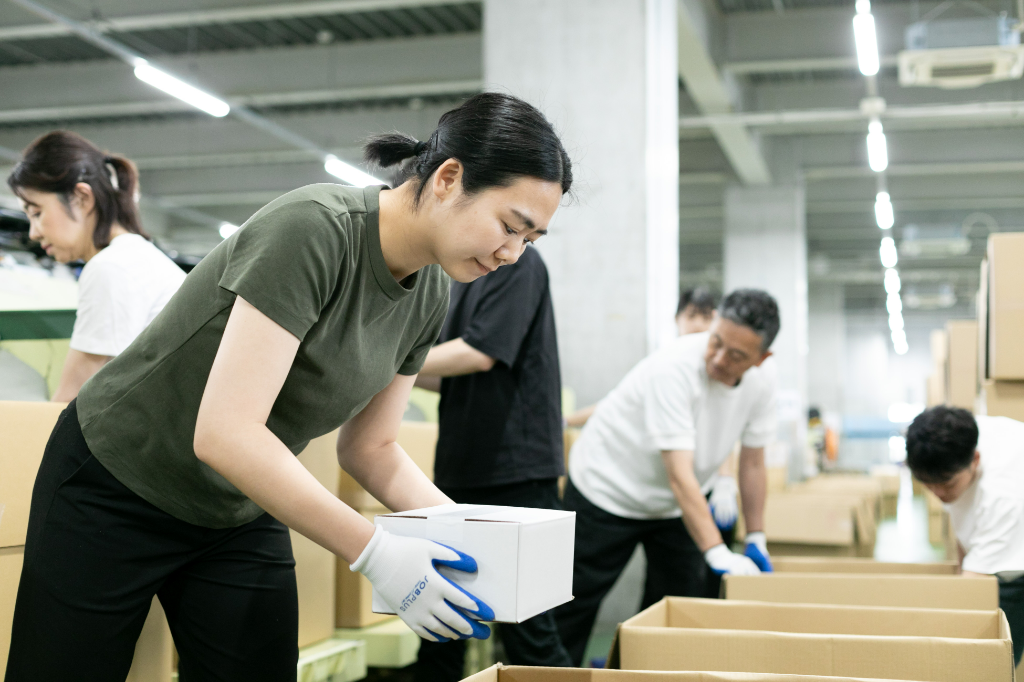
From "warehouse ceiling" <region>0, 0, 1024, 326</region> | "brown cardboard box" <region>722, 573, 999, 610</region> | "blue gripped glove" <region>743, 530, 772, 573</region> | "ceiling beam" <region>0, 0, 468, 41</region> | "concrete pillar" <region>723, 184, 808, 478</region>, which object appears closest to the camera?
"brown cardboard box" <region>722, 573, 999, 610</region>

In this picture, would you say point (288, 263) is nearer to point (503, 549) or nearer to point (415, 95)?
point (503, 549)

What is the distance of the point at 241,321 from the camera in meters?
0.91

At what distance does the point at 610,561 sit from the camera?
227 cm

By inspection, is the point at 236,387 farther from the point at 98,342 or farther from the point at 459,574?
the point at 98,342

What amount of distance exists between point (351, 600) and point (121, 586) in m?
1.22

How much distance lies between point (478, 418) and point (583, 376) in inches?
73.4

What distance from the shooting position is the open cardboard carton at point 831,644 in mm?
1196

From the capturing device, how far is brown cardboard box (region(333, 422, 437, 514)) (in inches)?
86.0

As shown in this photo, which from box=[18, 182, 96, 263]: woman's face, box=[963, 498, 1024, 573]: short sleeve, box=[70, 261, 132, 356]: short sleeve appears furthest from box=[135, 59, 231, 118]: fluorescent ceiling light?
box=[963, 498, 1024, 573]: short sleeve

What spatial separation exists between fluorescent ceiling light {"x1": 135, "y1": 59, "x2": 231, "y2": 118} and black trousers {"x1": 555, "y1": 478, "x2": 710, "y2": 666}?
4.37m

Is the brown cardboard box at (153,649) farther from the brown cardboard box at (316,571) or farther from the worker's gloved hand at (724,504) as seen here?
the worker's gloved hand at (724,504)

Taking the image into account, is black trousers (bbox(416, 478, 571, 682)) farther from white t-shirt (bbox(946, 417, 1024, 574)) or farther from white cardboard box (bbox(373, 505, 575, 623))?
white t-shirt (bbox(946, 417, 1024, 574))

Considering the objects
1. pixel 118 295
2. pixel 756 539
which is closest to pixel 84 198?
pixel 118 295

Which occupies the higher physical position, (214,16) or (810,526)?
(214,16)
